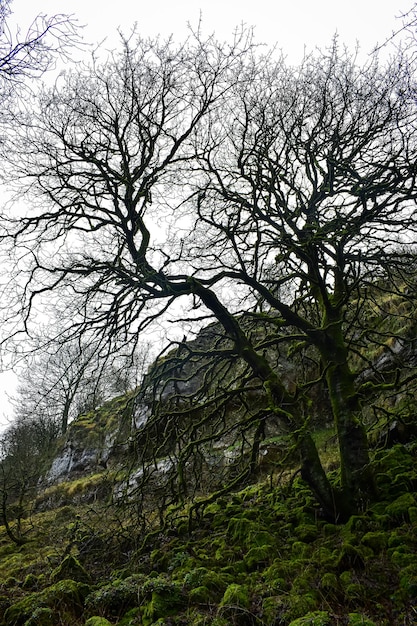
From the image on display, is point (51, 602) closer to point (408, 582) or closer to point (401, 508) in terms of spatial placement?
point (408, 582)

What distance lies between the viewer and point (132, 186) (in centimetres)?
552

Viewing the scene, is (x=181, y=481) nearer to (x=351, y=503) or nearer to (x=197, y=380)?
(x=351, y=503)

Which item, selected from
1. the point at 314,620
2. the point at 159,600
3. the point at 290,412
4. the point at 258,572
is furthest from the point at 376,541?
the point at 159,600

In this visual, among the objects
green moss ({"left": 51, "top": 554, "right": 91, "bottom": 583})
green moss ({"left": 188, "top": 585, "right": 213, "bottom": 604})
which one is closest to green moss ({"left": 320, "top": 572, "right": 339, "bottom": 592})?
green moss ({"left": 188, "top": 585, "right": 213, "bottom": 604})

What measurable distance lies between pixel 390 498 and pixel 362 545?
47.7 inches

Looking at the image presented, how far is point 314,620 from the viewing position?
3027 millimetres

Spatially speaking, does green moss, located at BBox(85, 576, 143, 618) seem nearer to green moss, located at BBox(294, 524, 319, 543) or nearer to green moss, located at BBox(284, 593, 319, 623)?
green moss, located at BBox(284, 593, 319, 623)

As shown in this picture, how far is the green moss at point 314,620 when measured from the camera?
3.00 m

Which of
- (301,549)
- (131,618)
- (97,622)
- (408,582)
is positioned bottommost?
(408,582)

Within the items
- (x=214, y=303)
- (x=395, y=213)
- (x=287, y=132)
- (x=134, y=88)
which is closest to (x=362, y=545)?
(x=214, y=303)

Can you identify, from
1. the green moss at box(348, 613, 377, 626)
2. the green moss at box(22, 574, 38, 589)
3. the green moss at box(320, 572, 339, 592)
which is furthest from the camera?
the green moss at box(22, 574, 38, 589)

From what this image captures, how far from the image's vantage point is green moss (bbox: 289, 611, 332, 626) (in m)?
3.00

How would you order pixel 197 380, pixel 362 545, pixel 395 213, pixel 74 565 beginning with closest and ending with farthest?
pixel 362 545, pixel 74 565, pixel 395 213, pixel 197 380

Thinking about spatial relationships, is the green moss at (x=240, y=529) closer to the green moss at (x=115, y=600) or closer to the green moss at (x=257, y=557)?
the green moss at (x=257, y=557)
